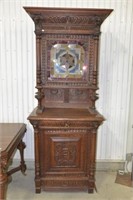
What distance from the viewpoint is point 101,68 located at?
2811 mm

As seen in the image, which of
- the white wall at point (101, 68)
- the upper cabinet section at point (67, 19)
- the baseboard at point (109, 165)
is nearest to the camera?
the upper cabinet section at point (67, 19)

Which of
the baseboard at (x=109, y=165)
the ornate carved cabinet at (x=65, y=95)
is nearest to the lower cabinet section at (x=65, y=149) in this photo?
the ornate carved cabinet at (x=65, y=95)

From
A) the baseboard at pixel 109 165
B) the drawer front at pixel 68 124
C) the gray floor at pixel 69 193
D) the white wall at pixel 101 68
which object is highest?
the white wall at pixel 101 68

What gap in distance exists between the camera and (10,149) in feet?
6.87

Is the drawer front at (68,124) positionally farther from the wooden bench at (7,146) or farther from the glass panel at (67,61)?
the glass panel at (67,61)

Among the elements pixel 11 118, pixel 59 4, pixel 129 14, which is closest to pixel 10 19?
pixel 59 4

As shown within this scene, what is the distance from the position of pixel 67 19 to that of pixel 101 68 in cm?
79

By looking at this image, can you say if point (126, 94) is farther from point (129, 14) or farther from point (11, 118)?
point (11, 118)

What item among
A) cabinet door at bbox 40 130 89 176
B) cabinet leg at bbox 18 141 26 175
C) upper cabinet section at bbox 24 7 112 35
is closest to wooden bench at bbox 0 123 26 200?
cabinet leg at bbox 18 141 26 175

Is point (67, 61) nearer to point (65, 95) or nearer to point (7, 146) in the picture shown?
point (65, 95)

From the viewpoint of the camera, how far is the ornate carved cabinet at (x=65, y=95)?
229 cm

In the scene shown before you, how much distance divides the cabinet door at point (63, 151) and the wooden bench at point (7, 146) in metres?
0.30

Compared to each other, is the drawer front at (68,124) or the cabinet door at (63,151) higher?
the drawer front at (68,124)

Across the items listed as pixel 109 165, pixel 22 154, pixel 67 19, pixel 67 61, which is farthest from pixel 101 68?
pixel 22 154
